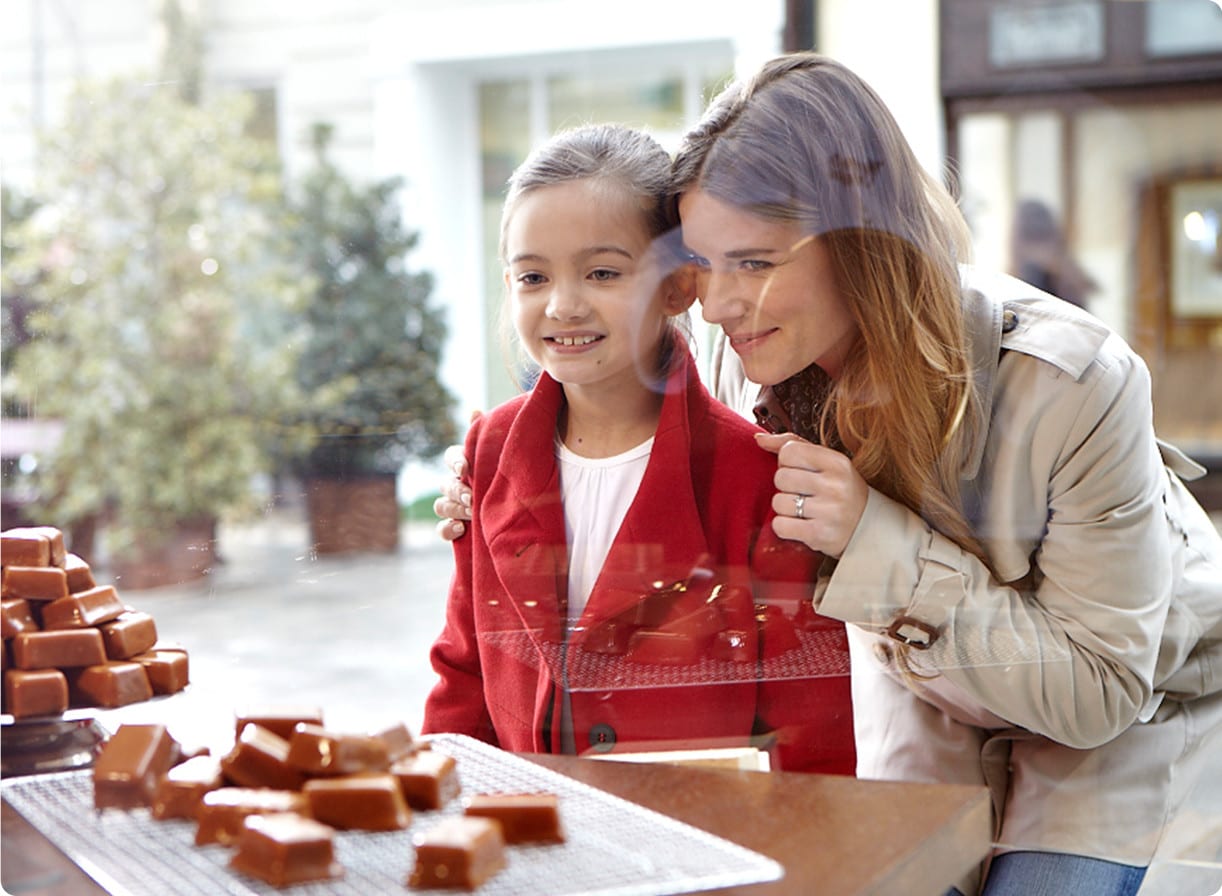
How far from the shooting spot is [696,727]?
3.40 feet

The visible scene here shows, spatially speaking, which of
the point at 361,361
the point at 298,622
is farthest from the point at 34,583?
the point at 361,361

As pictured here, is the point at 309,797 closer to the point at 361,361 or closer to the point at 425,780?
the point at 425,780

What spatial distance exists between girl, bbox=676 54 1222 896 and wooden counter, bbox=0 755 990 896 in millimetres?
174

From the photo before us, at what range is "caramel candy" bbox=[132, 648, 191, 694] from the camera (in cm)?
104

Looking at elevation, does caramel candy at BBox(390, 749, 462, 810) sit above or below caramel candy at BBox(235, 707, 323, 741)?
below

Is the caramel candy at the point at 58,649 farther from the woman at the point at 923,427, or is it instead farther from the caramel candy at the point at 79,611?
the woman at the point at 923,427

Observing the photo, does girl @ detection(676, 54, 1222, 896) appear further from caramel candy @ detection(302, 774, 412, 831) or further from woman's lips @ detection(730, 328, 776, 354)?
caramel candy @ detection(302, 774, 412, 831)

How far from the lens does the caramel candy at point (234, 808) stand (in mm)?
785

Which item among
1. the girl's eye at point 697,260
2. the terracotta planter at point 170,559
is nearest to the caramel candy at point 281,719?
the terracotta planter at point 170,559

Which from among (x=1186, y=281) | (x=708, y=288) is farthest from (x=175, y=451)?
(x=1186, y=281)

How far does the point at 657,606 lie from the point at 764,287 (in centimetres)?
27

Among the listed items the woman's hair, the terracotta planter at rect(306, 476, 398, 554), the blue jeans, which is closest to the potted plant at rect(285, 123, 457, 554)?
the terracotta planter at rect(306, 476, 398, 554)

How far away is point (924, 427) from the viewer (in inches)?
39.4

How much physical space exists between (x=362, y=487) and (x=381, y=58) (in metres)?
0.39
